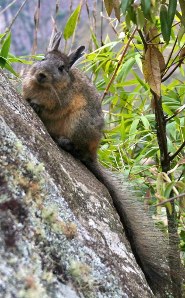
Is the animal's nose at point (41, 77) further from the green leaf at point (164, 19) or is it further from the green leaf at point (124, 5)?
the green leaf at point (124, 5)

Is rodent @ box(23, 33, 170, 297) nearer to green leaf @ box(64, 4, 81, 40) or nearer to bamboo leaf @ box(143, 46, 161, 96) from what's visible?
green leaf @ box(64, 4, 81, 40)

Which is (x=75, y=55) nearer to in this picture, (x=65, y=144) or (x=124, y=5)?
(x=65, y=144)

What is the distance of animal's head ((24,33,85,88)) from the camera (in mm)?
4824

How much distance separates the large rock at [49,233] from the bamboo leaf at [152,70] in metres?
0.75

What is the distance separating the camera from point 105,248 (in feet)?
9.45

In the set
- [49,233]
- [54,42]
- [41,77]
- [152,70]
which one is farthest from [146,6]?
[54,42]

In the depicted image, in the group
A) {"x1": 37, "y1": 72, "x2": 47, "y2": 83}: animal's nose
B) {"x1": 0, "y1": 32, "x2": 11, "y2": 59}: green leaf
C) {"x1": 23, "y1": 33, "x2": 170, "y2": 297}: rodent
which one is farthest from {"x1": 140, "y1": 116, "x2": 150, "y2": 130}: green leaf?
{"x1": 0, "y1": 32, "x2": 11, "y2": 59}: green leaf

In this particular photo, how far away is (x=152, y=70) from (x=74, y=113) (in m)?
1.19

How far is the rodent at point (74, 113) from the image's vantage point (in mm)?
3965

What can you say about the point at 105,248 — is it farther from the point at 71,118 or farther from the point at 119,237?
the point at 71,118

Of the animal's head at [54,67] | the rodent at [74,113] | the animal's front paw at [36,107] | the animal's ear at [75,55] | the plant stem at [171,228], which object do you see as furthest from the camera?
the animal's ear at [75,55]

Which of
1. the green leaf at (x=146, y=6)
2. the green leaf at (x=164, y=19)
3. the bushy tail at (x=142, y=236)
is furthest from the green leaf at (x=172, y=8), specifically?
the bushy tail at (x=142, y=236)

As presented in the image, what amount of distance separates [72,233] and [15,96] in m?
1.31

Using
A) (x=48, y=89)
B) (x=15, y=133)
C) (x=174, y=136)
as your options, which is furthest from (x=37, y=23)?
(x=15, y=133)
